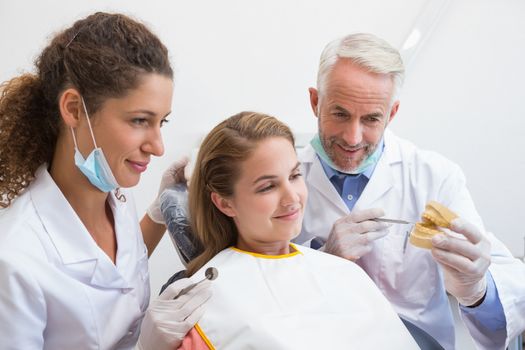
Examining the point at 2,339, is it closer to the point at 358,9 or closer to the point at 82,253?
the point at 82,253

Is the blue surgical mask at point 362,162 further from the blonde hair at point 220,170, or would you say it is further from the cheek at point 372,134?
the blonde hair at point 220,170

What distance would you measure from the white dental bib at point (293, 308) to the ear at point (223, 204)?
0.10 meters

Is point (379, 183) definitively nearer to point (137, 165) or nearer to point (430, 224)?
point (430, 224)

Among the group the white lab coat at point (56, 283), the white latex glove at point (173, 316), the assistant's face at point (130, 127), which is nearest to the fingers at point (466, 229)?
the white latex glove at point (173, 316)

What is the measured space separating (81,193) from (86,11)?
126 cm

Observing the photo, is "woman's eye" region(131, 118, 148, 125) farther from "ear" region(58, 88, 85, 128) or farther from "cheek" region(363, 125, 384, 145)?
"cheek" region(363, 125, 384, 145)

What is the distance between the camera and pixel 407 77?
2775 mm

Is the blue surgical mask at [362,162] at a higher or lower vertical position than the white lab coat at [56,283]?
higher

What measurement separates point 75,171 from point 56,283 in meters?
0.28

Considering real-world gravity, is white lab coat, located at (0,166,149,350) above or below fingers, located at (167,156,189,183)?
below

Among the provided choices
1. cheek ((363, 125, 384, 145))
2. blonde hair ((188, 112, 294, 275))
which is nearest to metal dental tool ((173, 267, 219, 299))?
blonde hair ((188, 112, 294, 275))

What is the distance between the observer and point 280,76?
8.91 ft

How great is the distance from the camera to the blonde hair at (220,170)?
146 centimetres

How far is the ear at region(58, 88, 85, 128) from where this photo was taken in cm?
Answer: 130
